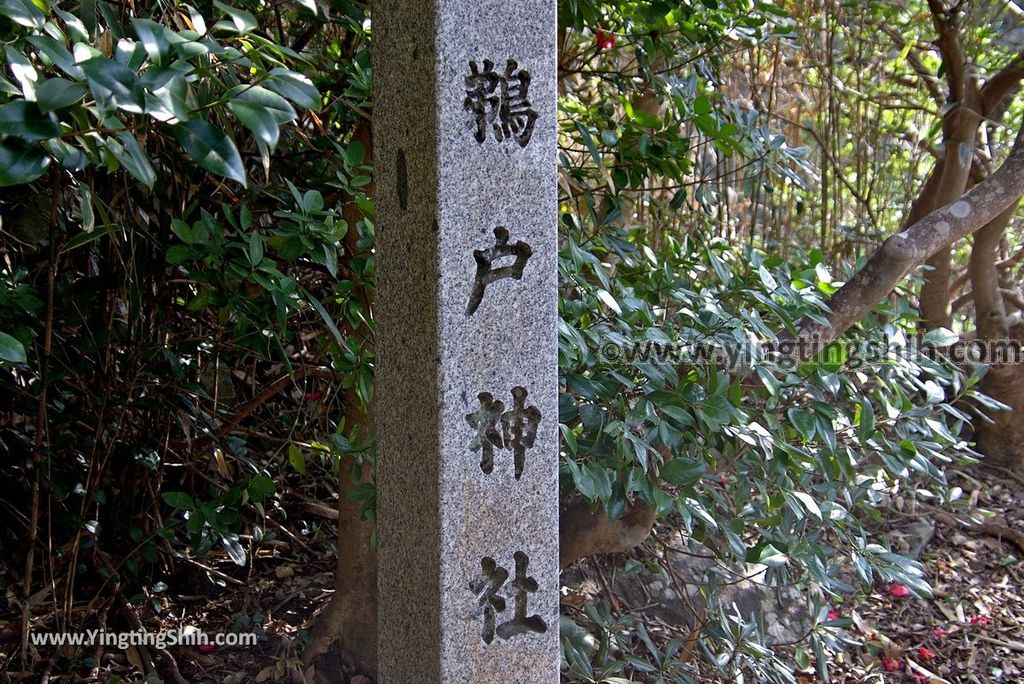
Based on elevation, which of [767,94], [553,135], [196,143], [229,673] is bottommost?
[229,673]

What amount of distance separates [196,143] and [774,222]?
3.26m

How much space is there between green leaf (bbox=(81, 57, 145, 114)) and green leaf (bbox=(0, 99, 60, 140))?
0.23 feet

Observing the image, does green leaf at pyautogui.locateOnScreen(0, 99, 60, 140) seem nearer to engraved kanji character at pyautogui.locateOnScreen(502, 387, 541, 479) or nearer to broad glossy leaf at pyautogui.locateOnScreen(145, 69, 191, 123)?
broad glossy leaf at pyautogui.locateOnScreen(145, 69, 191, 123)

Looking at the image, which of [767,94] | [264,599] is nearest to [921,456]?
[264,599]

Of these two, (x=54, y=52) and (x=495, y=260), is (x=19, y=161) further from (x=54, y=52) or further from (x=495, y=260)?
(x=495, y=260)

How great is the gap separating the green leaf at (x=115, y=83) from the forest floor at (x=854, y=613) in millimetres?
1539

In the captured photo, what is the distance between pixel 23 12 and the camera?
1.17 meters

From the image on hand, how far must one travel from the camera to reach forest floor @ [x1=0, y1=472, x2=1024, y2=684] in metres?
2.20

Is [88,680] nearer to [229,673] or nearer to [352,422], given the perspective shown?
[229,673]

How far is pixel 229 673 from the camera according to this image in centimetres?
221
